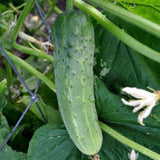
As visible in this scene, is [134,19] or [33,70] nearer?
[134,19]

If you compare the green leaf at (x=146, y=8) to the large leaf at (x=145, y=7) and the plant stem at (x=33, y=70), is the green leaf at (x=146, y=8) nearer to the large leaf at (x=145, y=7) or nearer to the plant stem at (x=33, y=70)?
the large leaf at (x=145, y=7)

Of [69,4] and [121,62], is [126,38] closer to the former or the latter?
[69,4]

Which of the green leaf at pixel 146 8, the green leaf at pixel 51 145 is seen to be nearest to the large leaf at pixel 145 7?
the green leaf at pixel 146 8

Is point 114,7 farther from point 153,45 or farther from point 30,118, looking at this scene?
point 30,118

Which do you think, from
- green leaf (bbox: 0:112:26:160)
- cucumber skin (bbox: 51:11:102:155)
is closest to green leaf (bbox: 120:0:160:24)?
cucumber skin (bbox: 51:11:102:155)

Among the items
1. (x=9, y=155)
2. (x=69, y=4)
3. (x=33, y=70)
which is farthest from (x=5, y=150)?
(x=69, y=4)

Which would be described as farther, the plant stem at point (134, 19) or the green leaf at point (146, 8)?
the green leaf at point (146, 8)

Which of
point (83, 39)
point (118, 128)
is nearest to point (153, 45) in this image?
point (118, 128)

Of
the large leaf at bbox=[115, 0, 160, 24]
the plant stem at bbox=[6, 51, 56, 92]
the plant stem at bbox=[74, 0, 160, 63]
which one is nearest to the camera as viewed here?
the plant stem at bbox=[74, 0, 160, 63]

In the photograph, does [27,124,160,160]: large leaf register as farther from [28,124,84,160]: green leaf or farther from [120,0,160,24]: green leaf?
[120,0,160,24]: green leaf
